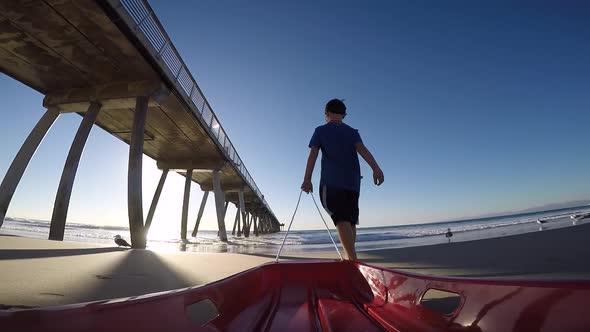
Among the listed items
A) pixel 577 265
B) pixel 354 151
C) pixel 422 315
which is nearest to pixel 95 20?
pixel 354 151

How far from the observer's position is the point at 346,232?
2639mm

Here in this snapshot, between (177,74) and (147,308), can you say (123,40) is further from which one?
(147,308)

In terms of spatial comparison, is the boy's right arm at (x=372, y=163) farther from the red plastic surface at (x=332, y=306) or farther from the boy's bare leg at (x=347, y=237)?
the red plastic surface at (x=332, y=306)

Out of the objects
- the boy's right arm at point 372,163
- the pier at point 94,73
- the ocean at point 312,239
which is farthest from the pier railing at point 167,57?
the boy's right arm at point 372,163

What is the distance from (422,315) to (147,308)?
1.14 metres

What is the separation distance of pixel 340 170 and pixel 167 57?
8068mm

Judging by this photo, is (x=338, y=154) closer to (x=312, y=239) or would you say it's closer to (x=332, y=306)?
(x=332, y=306)

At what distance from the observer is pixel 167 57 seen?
8.36 metres

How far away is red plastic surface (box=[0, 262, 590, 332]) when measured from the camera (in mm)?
627

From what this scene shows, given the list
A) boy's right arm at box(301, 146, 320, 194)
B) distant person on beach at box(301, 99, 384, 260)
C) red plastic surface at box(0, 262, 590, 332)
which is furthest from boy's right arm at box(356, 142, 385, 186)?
red plastic surface at box(0, 262, 590, 332)

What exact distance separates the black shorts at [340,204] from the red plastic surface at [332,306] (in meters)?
0.98

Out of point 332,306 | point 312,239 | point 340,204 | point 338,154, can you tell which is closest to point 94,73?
point 338,154

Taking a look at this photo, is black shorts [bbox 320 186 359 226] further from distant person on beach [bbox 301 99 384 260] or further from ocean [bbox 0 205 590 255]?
ocean [bbox 0 205 590 255]

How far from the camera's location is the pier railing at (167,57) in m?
6.66
